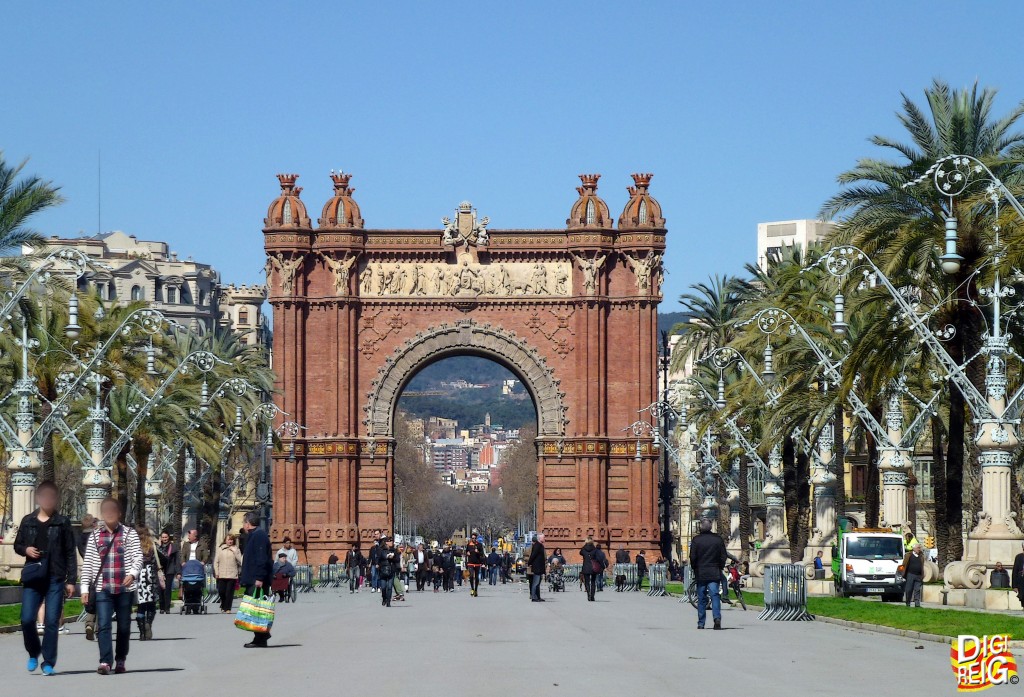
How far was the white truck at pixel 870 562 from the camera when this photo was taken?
44.1 metres

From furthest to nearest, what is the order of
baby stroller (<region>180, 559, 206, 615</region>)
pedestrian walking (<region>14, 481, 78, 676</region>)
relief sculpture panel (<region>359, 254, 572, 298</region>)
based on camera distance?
relief sculpture panel (<region>359, 254, 572, 298</region>)
baby stroller (<region>180, 559, 206, 615</region>)
pedestrian walking (<region>14, 481, 78, 676</region>)

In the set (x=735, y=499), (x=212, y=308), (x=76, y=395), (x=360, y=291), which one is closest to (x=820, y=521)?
(x=735, y=499)

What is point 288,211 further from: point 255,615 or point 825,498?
point 255,615

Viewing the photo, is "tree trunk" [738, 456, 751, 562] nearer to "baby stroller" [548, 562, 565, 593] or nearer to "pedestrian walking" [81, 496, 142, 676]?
"baby stroller" [548, 562, 565, 593]

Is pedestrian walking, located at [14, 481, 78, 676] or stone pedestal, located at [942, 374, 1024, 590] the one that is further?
stone pedestal, located at [942, 374, 1024, 590]

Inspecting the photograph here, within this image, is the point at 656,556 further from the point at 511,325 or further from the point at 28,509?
the point at 28,509

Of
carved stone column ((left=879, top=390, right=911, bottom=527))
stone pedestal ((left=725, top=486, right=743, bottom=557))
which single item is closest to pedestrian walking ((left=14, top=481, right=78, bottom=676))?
carved stone column ((left=879, top=390, right=911, bottom=527))

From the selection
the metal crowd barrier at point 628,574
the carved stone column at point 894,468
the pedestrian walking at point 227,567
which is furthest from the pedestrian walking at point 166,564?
the metal crowd barrier at point 628,574

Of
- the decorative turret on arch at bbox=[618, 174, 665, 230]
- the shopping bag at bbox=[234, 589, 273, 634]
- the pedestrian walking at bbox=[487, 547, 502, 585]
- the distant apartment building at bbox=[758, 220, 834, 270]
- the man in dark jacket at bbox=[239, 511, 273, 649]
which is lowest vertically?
the pedestrian walking at bbox=[487, 547, 502, 585]

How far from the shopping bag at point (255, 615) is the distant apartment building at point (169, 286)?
11405 centimetres

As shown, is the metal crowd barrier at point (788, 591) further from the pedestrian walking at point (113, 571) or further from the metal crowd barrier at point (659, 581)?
the metal crowd barrier at point (659, 581)

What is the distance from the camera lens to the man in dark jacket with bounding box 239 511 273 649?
930 inches

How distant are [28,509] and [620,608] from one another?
14616 mm

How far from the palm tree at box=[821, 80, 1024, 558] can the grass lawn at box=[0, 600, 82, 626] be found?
58.1ft
